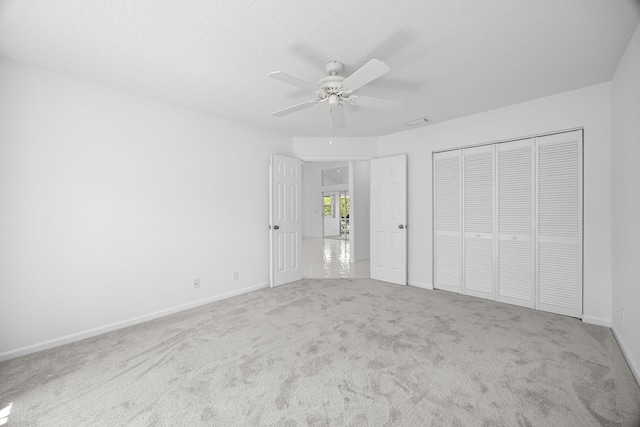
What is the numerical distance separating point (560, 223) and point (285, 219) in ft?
11.6

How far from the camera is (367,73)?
6.03 feet

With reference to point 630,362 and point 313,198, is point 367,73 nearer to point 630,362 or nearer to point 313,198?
point 630,362

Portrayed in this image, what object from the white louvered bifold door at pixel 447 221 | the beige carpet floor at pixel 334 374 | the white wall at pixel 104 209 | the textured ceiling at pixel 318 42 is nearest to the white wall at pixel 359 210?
the white louvered bifold door at pixel 447 221

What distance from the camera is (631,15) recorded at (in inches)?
70.2

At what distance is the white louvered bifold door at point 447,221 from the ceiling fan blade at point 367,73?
8.34ft

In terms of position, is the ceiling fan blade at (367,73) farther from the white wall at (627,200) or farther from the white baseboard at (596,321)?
the white baseboard at (596,321)

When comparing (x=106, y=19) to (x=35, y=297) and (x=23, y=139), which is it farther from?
(x=35, y=297)

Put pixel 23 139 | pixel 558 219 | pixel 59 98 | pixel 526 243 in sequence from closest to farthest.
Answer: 1. pixel 23 139
2. pixel 59 98
3. pixel 558 219
4. pixel 526 243

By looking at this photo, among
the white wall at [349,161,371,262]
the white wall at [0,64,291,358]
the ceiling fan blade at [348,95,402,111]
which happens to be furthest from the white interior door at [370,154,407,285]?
the white wall at [0,64,291,358]

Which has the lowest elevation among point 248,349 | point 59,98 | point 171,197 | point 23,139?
point 248,349

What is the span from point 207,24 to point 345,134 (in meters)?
2.94

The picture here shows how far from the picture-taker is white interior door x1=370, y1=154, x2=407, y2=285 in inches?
172

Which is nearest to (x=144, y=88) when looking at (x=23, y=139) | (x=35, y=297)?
(x=23, y=139)

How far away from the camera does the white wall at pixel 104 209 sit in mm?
2307
